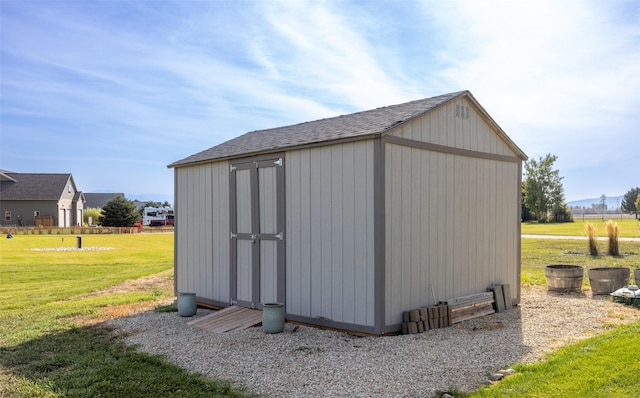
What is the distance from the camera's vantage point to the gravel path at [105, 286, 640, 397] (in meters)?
4.75

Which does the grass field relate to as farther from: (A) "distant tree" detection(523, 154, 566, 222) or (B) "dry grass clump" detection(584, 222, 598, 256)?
(A) "distant tree" detection(523, 154, 566, 222)

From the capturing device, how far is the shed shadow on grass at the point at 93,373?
15.5 feet

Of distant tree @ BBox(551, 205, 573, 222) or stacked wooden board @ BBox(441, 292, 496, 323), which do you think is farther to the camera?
distant tree @ BBox(551, 205, 573, 222)

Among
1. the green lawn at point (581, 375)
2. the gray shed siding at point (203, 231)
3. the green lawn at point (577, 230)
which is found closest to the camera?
the green lawn at point (581, 375)

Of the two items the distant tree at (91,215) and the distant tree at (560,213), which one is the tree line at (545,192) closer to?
the distant tree at (560,213)

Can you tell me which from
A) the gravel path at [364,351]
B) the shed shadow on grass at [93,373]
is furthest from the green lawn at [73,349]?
the gravel path at [364,351]

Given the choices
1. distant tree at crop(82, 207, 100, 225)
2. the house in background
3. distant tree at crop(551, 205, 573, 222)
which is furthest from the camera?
distant tree at crop(551, 205, 573, 222)

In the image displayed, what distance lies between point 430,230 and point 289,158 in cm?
238

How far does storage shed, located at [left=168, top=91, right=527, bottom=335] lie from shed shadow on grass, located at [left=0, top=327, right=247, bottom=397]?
2353mm

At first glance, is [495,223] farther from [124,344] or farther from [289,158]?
[124,344]

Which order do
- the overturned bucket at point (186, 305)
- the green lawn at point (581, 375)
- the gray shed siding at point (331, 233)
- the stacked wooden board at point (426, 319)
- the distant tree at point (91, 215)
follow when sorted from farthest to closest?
the distant tree at point (91, 215)
the overturned bucket at point (186, 305)
the stacked wooden board at point (426, 319)
the gray shed siding at point (331, 233)
the green lawn at point (581, 375)

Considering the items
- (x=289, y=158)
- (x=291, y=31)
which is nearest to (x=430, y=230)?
(x=289, y=158)

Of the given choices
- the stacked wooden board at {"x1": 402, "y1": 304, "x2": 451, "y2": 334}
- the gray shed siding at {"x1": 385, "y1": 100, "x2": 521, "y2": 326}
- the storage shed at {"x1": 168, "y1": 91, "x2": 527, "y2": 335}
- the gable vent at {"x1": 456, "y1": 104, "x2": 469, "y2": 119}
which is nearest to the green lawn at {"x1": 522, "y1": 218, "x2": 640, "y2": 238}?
the gray shed siding at {"x1": 385, "y1": 100, "x2": 521, "y2": 326}

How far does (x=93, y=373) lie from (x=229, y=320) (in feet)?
8.46
